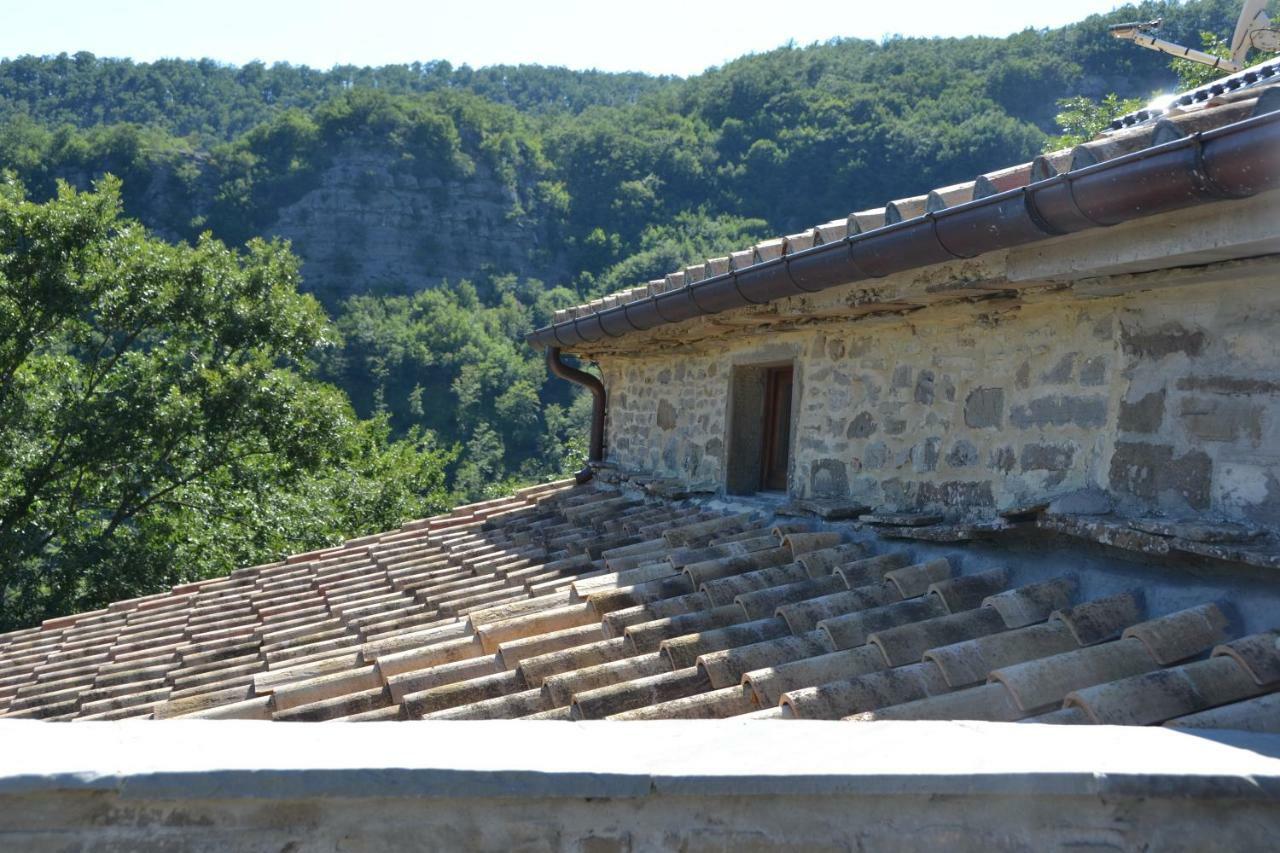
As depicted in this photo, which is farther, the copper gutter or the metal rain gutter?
the copper gutter

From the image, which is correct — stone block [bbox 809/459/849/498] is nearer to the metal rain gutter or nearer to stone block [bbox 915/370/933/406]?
stone block [bbox 915/370/933/406]

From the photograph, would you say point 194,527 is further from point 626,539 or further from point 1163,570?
point 1163,570

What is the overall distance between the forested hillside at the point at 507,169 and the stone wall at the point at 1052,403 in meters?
20.0

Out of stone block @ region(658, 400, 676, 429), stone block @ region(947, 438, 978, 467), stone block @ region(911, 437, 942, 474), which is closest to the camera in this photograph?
stone block @ region(947, 438, 978, 467)

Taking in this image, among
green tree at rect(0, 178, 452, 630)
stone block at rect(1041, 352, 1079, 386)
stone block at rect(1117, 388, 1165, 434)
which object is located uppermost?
stone block at rect(1041, 352, 1079, 386)

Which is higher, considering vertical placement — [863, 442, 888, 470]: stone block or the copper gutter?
[863, 442, 888, 470]: stone block

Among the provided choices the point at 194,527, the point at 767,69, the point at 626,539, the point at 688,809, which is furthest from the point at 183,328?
the point at 767,69

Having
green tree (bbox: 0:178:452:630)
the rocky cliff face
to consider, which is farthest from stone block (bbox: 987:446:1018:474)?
the rocky cliff face

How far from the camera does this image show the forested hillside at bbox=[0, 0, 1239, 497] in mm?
37625

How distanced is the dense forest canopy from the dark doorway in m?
8.53

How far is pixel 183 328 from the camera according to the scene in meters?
13.5

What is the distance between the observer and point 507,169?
58875 mm

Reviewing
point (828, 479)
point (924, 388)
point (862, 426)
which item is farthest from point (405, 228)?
point (924, 388)

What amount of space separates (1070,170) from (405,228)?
57.1m
